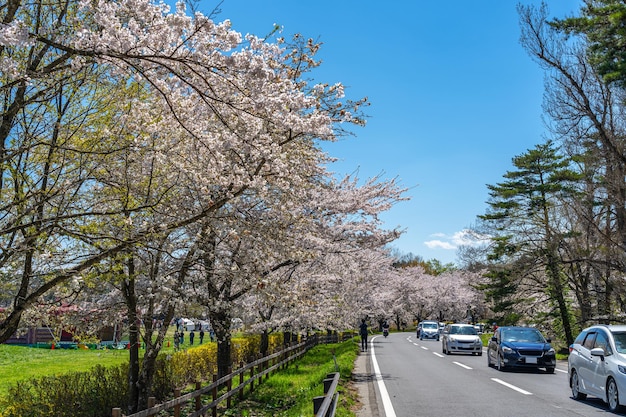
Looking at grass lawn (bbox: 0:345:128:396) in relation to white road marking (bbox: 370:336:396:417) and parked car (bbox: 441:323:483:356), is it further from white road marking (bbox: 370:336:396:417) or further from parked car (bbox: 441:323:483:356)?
parked car (bbox: 441:323:483:356)

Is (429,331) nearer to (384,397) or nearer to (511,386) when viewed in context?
(511,386)

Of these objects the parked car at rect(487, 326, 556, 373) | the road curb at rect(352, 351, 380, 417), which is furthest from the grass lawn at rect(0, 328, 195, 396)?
the parked car at rect(487, 326, 556, 373)

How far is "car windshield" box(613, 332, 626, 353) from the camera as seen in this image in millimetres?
10280

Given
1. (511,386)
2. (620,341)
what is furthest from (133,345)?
(620,341)

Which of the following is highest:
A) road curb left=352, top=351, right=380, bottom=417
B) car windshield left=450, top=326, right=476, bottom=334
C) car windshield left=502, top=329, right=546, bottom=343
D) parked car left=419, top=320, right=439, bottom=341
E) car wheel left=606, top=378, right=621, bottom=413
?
car windshield left=502, top=329, right=546, bottom=343

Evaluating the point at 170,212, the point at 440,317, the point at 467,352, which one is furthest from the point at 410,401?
the point at 440,317

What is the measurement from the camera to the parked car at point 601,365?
9602 mm

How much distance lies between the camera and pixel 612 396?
9.73 meters

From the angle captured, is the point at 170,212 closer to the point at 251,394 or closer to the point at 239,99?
the point at 239,99

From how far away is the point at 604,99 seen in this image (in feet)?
75.4

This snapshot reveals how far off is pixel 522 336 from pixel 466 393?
6987mm

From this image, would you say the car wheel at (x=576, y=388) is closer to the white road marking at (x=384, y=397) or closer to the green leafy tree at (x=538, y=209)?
the white road marking at (x=384, y=397)

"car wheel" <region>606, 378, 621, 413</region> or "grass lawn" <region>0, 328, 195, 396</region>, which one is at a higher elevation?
"car wheel" <region>606, 378, 621, 413</region>

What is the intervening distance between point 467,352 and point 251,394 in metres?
15.9
